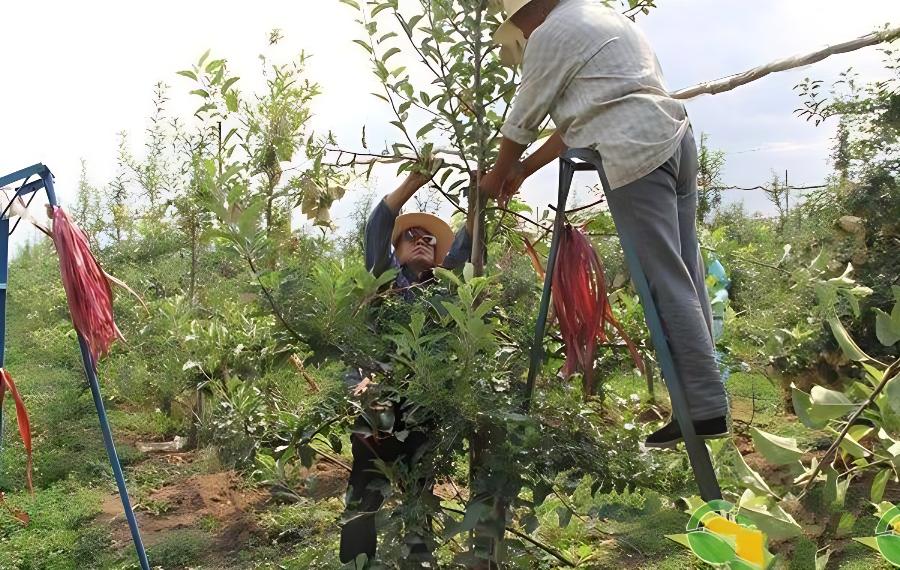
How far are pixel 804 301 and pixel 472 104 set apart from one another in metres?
2.72

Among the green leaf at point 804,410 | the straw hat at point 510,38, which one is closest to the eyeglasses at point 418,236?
the straw hat at point 510,38

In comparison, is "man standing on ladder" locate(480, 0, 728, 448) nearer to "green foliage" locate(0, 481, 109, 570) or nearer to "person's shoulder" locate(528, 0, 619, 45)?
"person's shoulder" locate(528, 0, 619, 45)

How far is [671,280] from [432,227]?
53.7 inches

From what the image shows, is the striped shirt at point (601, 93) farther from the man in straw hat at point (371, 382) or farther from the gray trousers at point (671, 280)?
the man in straw hat at point (371, 382)

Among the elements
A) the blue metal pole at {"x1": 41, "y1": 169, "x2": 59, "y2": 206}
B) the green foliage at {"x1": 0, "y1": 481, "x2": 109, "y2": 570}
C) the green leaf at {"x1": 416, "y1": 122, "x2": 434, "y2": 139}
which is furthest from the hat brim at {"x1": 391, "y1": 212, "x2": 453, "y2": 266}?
the green foliage at {"x1": 0, "y1": 481, "x2": 109, "y2": 570}

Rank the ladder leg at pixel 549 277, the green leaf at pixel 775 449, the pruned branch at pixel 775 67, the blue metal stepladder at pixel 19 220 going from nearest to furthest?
1. the green leaf at pixel 775 449
2. the ladder leg at pixel 549 277
3. the pruned branch at pixel 775 67
4. the blue metal stepladder at pixel 19 220

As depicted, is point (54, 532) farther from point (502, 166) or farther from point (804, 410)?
point (804, 410)

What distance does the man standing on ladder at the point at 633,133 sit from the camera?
1.60 m

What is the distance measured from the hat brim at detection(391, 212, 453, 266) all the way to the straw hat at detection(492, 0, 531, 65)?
91cm

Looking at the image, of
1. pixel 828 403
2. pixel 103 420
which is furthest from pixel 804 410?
pixel 103 420

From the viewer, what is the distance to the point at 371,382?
1958mm

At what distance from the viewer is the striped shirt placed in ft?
5.38

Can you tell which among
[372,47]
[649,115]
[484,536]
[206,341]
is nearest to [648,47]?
[649,115]

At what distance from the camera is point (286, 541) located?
3.56 metres
